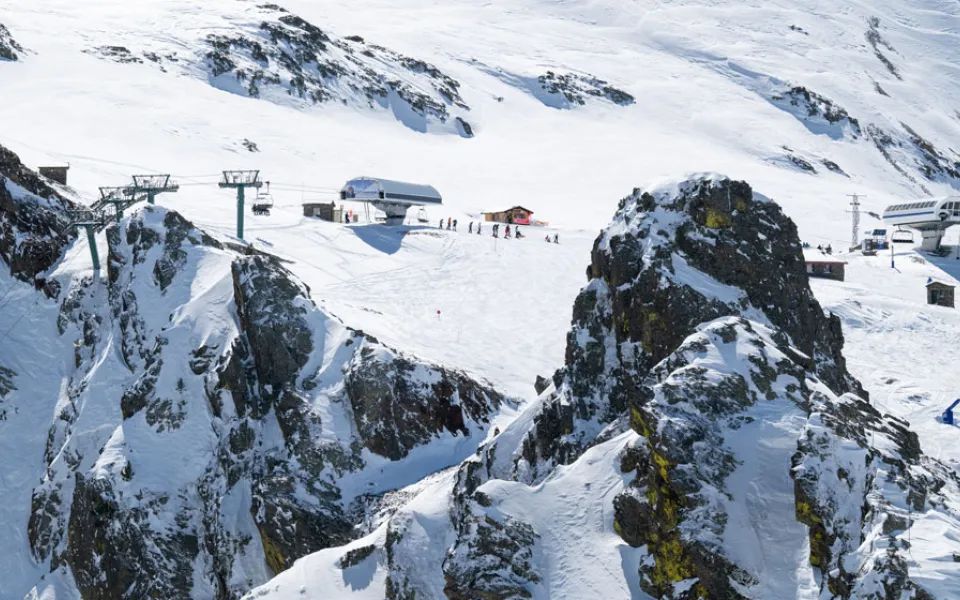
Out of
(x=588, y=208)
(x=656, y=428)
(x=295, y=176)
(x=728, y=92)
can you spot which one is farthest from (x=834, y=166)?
(x=656, y=428)

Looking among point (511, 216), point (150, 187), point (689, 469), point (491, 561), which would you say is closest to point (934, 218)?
point (511, 216)

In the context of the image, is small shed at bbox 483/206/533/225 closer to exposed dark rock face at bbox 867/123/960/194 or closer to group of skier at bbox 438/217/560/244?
group of skier at bbox 438/217/560/244

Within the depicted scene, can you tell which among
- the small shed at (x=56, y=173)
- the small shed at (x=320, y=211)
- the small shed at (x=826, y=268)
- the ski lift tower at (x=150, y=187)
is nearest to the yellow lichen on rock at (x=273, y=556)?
the ski lift tower at (x=150, y=187)

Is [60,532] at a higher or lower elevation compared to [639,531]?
lower

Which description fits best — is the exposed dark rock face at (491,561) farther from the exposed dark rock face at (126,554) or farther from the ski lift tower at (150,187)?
the ski lift tower at (150,187)

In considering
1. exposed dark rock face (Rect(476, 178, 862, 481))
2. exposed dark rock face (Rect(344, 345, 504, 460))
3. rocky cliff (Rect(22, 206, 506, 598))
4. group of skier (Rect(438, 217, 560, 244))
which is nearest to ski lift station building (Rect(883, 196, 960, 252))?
group of skier (Rect(438, 217, 560, 244))

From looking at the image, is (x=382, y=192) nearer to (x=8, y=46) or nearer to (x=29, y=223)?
(x=29, y=223)

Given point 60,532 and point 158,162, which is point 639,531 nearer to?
point 60,532
